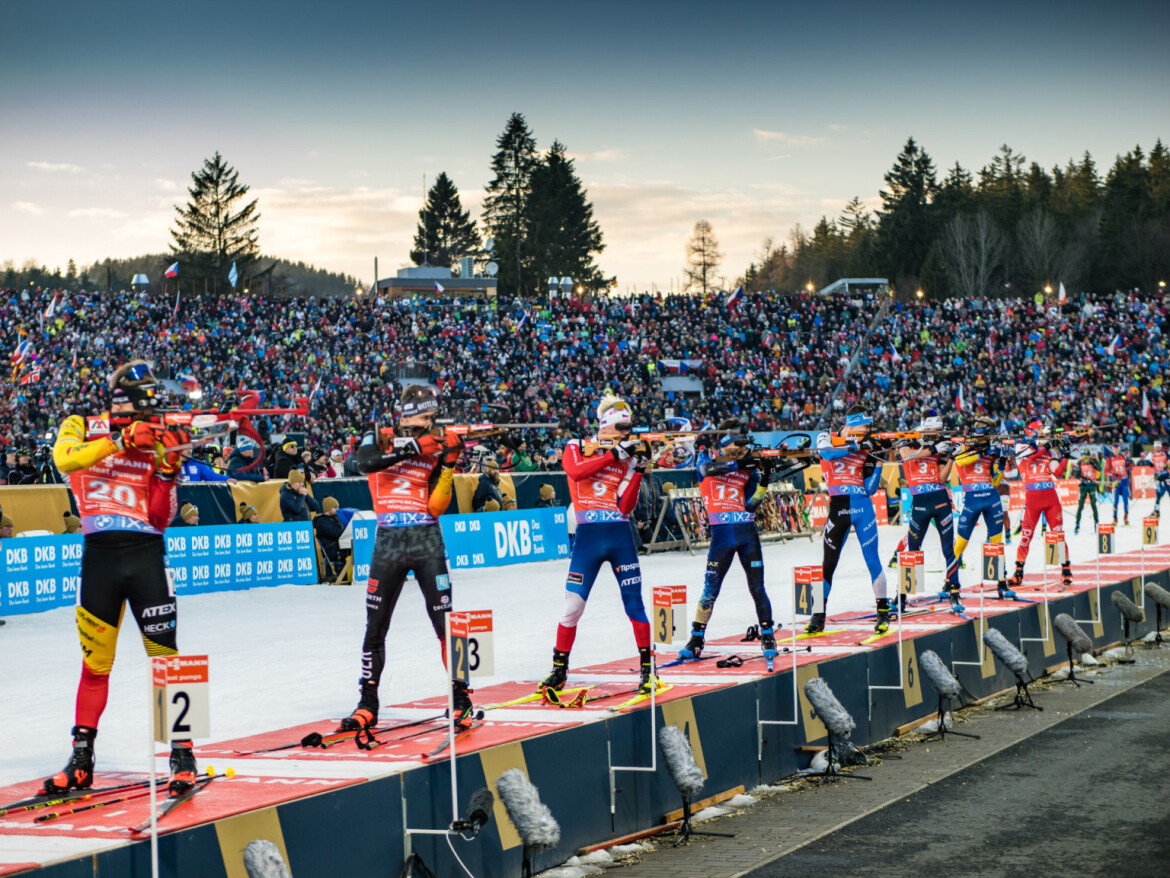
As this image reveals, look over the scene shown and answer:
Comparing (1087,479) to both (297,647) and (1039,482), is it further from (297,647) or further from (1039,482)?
(297,647)

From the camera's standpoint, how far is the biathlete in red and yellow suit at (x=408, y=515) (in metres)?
8.03

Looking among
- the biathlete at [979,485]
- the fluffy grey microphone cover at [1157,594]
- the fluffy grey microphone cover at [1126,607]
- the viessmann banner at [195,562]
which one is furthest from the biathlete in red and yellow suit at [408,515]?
the fluffy grey microphone cover at [1157,594]

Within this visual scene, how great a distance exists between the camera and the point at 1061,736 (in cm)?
1125

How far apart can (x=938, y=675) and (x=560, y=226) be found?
90442 mm

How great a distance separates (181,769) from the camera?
20.6 ft

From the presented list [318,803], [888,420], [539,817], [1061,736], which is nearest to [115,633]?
[318,803]

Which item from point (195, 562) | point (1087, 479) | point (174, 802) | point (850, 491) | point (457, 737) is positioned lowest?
point (457, 737)

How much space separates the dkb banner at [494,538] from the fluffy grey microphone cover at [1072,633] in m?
10.00

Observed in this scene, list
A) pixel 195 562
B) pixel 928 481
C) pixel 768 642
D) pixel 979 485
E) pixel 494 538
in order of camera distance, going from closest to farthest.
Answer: pixel 768 642 → pixel 928 481 → pixel 979 485 → pixel 195 562 → pixel 494 538

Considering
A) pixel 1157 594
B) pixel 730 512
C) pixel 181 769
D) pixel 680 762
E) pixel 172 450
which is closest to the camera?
pixel 181 769

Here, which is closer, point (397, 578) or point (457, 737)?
point (457, 737)

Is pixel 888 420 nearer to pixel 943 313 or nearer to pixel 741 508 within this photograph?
pixel 943 313

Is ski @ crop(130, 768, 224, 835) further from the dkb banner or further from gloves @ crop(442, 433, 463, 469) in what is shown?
the dkb banner

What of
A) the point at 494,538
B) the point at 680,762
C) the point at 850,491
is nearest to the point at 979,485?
the point at 850,491
